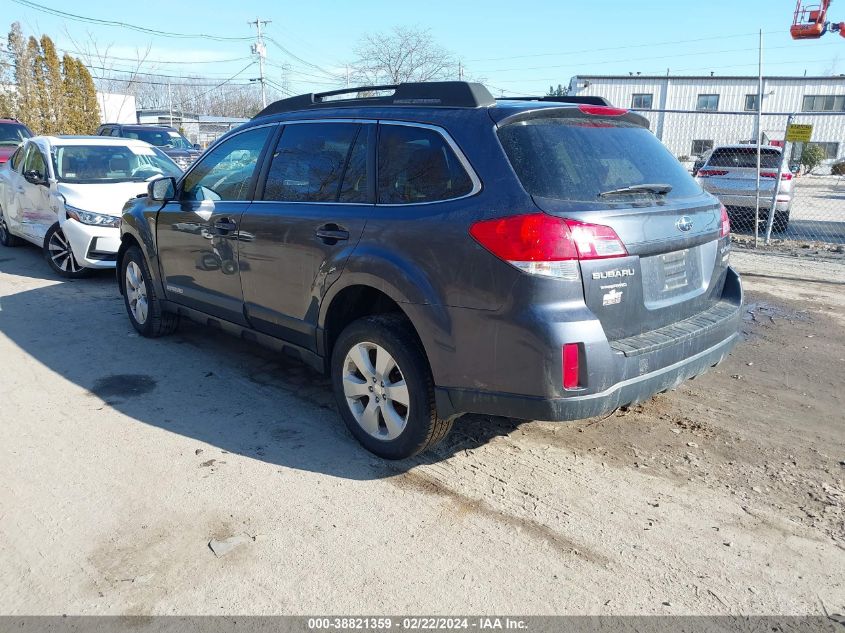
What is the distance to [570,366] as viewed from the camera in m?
2.86

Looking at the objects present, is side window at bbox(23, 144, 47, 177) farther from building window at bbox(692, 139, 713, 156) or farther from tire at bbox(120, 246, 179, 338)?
building window at bbox(692, 139, 713, 156)

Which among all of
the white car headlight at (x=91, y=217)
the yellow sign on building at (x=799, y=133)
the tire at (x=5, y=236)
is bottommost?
the tire at (x=5, y=236)

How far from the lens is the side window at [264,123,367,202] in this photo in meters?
3.71

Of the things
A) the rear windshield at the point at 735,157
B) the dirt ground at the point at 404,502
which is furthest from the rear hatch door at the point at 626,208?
the rear windshield at the point at 735,157

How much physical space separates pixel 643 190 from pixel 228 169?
2.97m

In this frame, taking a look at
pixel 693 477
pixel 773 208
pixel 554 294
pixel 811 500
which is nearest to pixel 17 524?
pixel 554 294

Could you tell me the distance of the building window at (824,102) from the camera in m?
42.5

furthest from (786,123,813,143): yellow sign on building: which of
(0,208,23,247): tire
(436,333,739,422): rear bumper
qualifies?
(0,208,23,247): tire

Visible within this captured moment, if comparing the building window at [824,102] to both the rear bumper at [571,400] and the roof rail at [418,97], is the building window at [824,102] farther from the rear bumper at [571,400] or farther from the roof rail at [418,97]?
the rear bumper at [571,400]

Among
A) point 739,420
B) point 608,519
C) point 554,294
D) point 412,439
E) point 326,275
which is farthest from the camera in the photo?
point 739,420

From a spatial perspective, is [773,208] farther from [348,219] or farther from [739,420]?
[348,219]

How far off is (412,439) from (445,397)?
1.17 feet

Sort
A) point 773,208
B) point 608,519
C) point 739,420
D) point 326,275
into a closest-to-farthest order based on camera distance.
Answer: point 608,519, point 326,275, point 739,420, point 773,208

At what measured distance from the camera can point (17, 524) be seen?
10.2 ft
